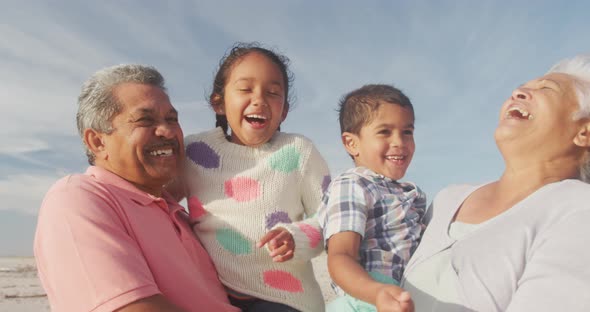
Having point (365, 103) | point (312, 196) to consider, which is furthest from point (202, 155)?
point (365, 103)

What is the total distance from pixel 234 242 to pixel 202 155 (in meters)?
0.76

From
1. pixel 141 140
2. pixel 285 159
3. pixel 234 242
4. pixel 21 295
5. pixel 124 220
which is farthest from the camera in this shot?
pixel 21 295

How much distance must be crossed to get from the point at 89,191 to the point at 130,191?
0.32m

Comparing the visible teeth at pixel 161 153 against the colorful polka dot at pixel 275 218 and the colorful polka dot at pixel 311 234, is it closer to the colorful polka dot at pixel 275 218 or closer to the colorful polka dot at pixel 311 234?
the colorful polka dot at pixel 275 218

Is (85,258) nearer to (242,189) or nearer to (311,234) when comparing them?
(242,189)

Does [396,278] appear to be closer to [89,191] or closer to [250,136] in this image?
[250,136]

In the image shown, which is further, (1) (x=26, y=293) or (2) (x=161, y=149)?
(1) (x=26, y=293)

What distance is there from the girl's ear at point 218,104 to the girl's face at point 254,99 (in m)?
0.14

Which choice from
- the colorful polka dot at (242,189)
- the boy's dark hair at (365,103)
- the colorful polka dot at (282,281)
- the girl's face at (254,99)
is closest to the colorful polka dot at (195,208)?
the colorful polka dot at (242,189)

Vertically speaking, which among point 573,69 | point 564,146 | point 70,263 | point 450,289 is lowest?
point 70,263

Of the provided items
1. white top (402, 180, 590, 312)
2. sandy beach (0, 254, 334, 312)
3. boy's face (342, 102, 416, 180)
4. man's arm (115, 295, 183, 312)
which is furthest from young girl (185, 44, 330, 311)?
sandy beach (0, 254, 334, 312)

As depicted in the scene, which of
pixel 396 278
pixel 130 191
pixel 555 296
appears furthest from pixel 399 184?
pixel 130 191

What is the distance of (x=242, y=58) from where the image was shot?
401 centimetres

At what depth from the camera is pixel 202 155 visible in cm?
396
